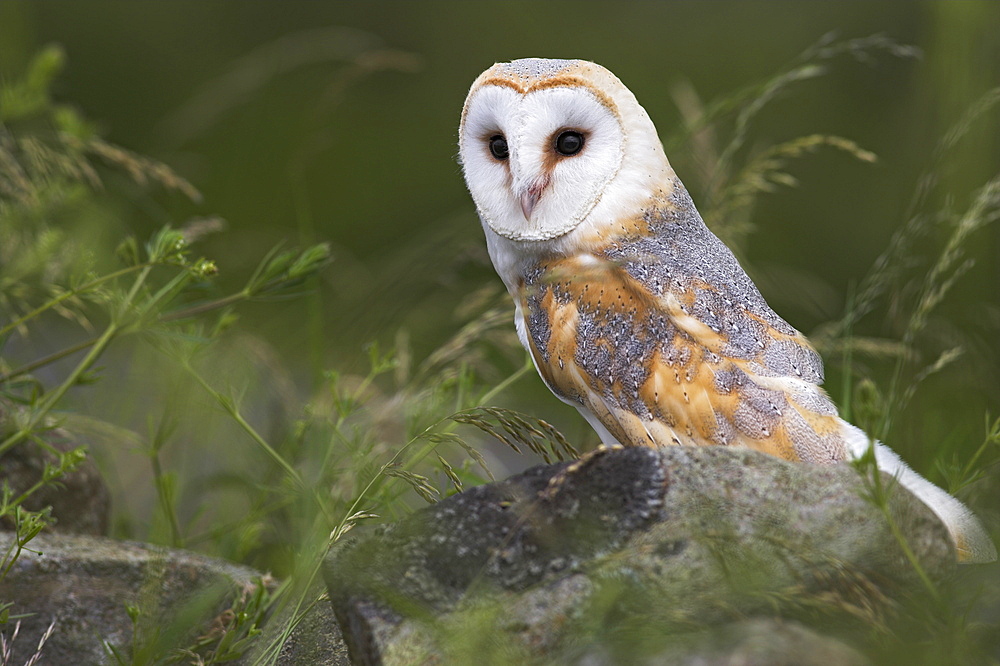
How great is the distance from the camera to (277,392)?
7.06ft

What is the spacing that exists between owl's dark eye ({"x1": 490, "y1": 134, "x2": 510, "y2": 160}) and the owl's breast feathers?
8.2 inches

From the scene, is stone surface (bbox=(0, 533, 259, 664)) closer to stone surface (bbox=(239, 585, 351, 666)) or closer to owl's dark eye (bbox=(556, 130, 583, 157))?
stone surface (bbox=(239, 585, 351, 666))

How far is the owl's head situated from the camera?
1555 mm

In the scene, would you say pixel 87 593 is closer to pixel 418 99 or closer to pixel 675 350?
pixel 675 350

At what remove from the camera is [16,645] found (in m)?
1.40

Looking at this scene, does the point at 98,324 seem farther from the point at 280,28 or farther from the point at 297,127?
the point at 280,28

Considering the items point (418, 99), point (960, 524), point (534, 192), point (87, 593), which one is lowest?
point (87, 593)

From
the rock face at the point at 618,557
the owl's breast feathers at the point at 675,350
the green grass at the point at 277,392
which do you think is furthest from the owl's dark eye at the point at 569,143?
the rock face at the point at 618,557

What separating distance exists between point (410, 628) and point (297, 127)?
15.8 feet

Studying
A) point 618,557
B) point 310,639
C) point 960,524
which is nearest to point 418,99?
point 310,639

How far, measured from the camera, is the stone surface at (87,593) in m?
1.40

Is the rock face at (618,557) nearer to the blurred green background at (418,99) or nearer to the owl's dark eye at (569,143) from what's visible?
the owl's dark eye at (569,143)

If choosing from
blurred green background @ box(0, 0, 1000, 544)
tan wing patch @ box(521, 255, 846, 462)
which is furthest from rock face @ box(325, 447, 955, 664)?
blurred green background @ box(0, 0, 1000, 544)

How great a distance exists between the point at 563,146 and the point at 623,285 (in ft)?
0.90
